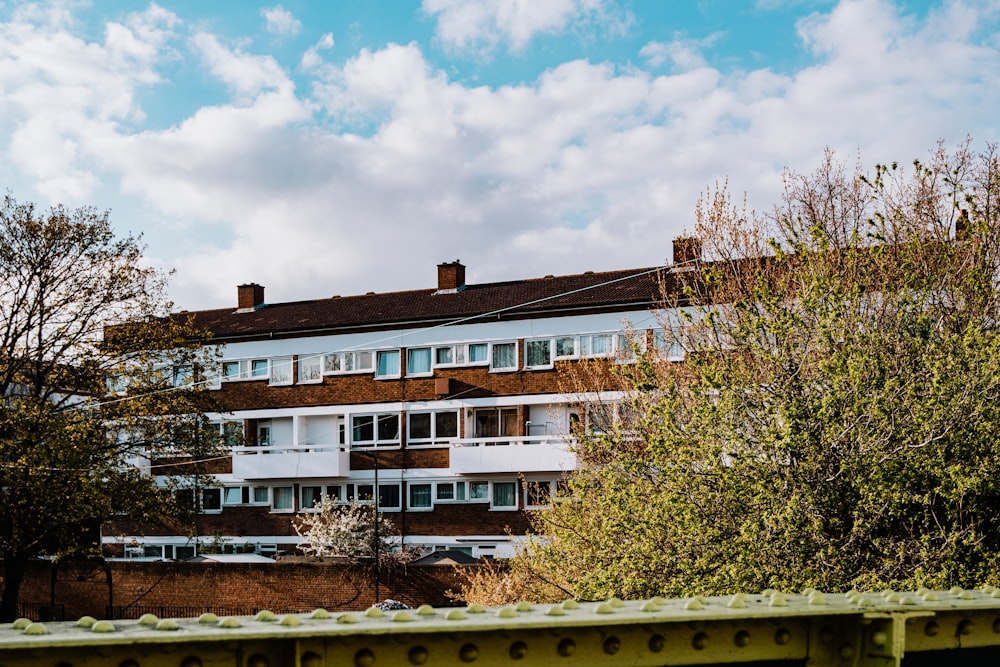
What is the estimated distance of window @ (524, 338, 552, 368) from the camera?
145 ft

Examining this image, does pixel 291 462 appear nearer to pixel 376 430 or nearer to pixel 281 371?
pixel 376 430

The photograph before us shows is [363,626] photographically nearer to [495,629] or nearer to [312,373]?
[495,629]

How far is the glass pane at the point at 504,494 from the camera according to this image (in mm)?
44125

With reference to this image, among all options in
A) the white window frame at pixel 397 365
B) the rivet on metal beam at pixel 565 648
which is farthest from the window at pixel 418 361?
the rivet on metal beam at pixel 565 648

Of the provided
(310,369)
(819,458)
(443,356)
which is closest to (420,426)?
(443,356)

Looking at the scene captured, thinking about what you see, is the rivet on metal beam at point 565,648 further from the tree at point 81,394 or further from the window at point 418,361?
the window at point 418,361

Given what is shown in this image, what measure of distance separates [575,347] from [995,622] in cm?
3910

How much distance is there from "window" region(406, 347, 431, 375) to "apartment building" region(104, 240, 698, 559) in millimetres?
55

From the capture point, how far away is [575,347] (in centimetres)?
4356

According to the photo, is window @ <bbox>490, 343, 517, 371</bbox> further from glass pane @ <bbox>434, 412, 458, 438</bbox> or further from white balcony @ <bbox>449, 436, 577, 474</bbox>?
white balcony @ <bbox>449, 436, 577, 474</bbox>

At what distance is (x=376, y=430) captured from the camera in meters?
47.1

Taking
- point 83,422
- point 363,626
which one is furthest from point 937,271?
point 83,422

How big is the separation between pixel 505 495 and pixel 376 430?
6.61 meters

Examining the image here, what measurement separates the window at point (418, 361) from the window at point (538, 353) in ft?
15.2
